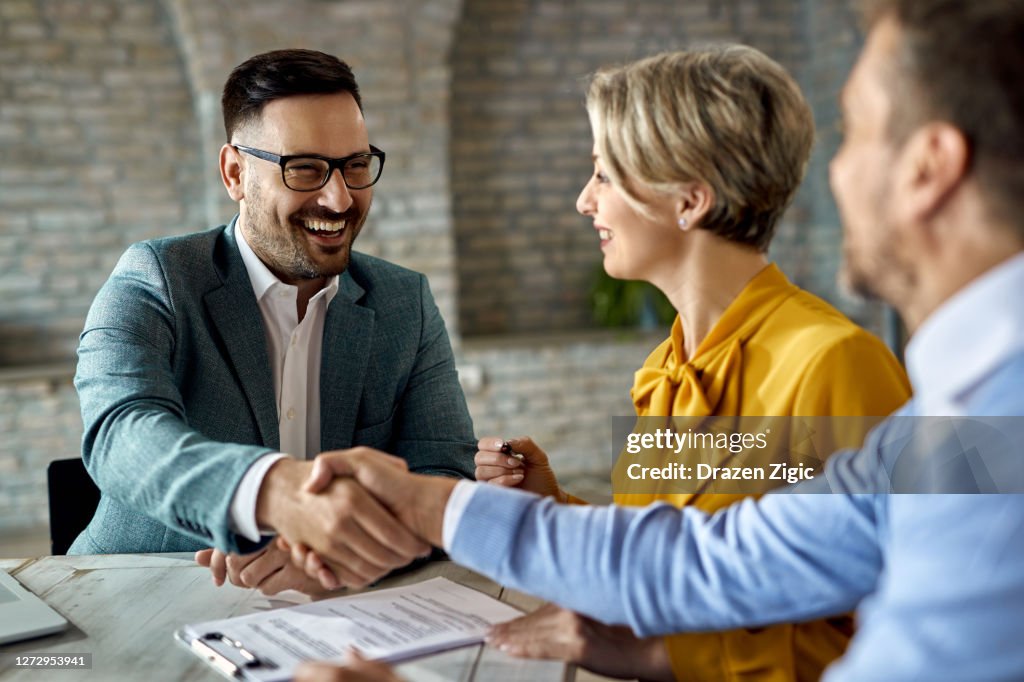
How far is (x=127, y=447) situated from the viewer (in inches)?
60.3

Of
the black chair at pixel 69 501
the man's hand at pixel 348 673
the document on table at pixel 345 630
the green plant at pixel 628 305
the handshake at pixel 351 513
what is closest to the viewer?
the man's hand at pixel 348 673

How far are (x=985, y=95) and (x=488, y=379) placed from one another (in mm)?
4543

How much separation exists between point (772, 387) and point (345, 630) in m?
0.63

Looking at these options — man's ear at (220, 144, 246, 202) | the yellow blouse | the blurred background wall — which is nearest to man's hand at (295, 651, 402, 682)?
the yellow blouse

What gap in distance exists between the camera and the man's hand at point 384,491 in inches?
49.4

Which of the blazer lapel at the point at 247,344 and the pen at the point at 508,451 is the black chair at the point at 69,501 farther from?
the pen at the point at 508,451

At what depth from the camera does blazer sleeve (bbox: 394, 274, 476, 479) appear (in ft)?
6.73

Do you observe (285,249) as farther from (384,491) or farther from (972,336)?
(972,336)

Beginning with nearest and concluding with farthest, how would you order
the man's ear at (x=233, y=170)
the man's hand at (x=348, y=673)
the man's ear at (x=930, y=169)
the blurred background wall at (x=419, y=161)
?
the man's ear at (x=930, y=169)
the man's hand at (x=348, y=673)
the man's ear at (x=233, y=170)
the blurred background wall at (x=419, y=161)

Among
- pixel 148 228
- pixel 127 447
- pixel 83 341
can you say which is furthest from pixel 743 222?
pixel 148 228

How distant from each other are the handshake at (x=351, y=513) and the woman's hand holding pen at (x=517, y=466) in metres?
0.38

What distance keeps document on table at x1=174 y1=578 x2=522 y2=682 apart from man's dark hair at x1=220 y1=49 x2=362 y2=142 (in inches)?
43.6

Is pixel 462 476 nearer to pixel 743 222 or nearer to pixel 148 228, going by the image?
pixel 743 222

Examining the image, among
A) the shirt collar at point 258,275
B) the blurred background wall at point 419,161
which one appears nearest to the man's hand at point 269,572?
the shirt collar at point 258,275
